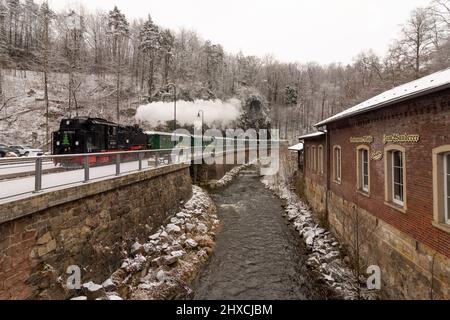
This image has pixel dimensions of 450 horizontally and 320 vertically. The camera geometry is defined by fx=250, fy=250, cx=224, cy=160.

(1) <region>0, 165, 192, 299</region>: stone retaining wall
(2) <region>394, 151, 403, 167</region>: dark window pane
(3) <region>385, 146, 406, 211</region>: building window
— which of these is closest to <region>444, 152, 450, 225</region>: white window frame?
(3) <region>385, 146, 406, 211</region>: building window

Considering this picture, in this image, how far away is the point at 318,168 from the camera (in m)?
15.3

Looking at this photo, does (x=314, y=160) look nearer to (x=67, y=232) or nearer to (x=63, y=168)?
(x=63, y=168)

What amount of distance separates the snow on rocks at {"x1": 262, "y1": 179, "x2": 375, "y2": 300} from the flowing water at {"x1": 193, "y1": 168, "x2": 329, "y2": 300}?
38 cm

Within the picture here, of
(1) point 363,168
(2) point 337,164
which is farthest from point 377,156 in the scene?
(2) point 337,164

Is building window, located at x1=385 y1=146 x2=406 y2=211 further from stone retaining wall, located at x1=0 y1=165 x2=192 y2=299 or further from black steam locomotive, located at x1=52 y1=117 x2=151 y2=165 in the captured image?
black steam locomotive, located at x1=52 y1=117 x2=151 y2=165

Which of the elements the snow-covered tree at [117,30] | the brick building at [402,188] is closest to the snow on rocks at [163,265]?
the brick building at [402,188]

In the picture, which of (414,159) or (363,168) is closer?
(414,159)

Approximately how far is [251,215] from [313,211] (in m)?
3.79

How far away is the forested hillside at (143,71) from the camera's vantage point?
1012 inches

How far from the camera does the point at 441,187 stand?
5.32m

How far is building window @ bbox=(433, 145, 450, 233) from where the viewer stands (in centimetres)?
524

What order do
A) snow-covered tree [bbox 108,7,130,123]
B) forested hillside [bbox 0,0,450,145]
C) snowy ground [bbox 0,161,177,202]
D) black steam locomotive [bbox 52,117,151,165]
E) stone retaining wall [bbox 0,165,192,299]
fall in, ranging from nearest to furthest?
stone retaining wall [bbox 0,165,192,299], snowy ground [bbox 0,161,177,202], black steam locomotive [bbox 52,117,151,165], forested hillside [bbox 0,0,450,145], snow-covered tree [bbox 108,7,130,123]

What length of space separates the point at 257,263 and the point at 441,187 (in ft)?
21.4

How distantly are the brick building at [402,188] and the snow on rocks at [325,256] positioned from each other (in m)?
0.56
